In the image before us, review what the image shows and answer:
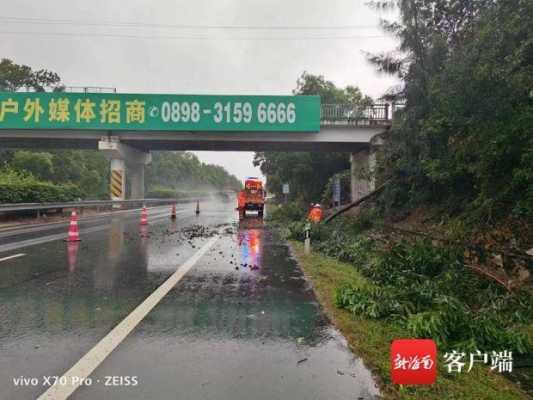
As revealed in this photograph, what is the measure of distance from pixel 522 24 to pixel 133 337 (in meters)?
9.43

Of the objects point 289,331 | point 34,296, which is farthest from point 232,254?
point 289,331

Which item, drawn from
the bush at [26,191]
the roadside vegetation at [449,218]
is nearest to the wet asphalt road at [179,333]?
the roadside vegetation at [449,218]

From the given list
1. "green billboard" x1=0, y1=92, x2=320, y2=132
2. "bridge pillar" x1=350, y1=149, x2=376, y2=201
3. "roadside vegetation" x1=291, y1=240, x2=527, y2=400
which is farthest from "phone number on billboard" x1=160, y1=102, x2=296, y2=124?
"roadside vegetation" x1=291, y1=240, x2=527, y2=400

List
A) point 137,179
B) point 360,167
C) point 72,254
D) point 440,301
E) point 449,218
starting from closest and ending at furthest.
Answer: point 440,301, point 72,254, point 449,218, point 360,167, point 137,179

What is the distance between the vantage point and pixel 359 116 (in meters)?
25.3

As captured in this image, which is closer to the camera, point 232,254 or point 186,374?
point 186,374

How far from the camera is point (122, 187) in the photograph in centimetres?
3219

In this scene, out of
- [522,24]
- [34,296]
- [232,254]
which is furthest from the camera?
[232,254]

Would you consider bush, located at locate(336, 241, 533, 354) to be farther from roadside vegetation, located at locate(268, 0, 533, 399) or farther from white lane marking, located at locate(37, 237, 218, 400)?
white lane marking, located at locate(37, 237, 218, 400)

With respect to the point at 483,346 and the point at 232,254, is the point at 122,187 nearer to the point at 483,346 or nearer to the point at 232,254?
the point at 232,254

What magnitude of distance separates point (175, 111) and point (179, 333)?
72.3ft

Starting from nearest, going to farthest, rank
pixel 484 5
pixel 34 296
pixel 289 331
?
pixel 289 331 < pixel 34 296 < pixel 484 5

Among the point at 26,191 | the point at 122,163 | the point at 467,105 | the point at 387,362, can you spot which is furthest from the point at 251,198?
the point at 387,362

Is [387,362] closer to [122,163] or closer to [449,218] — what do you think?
[449,218]
